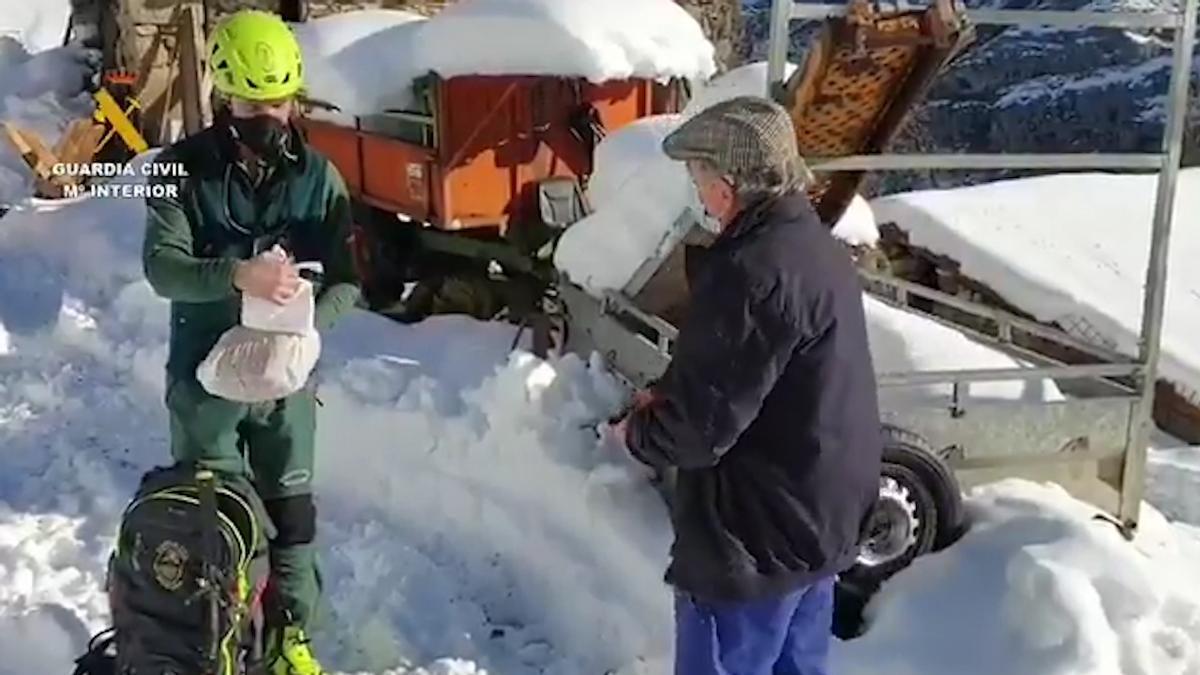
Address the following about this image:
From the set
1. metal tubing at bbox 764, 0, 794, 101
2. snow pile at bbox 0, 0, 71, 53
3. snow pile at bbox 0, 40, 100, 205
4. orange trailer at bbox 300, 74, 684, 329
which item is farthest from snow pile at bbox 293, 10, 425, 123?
snow pile at bbox 0, 0, 71, 53

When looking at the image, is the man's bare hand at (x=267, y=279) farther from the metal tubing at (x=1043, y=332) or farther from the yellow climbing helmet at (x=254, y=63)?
the metal tubing at (x=1043, y=332)

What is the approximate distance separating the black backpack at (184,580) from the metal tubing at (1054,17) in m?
2.26

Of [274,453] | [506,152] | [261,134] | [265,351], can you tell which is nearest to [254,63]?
[261,134]

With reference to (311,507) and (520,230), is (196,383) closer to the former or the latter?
(311,507)

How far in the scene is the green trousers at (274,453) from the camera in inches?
140

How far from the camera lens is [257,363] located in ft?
11.0

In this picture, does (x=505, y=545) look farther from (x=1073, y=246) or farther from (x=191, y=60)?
(x=191, y=60)

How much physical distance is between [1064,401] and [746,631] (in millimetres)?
2183

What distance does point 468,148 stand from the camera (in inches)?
310

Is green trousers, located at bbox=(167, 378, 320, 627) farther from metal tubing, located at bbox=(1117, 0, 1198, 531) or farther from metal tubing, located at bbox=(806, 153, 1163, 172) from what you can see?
metal tubing, located at bbox=(1117, 0, 1198, 531)

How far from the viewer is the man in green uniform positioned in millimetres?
3395

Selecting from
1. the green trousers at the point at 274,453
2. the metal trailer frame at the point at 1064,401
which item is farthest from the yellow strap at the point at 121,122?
the green trousers at the point at 274,453

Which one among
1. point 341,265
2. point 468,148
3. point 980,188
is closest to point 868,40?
point 341,265

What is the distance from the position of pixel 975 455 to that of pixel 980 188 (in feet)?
28.5
